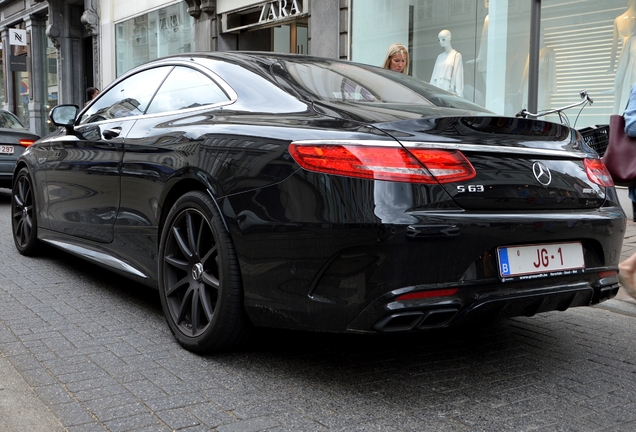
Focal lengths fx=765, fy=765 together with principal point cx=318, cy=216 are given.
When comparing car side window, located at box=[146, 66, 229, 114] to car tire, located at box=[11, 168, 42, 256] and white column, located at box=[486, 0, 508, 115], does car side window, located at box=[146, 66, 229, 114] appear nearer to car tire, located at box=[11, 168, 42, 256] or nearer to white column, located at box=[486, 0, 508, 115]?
car tire, located at box=[11, 168, 42, 256]

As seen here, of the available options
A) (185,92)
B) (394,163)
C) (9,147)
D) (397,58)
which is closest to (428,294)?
(394,163)

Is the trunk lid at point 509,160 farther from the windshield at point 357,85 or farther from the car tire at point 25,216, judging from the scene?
the car tire at point 25,216

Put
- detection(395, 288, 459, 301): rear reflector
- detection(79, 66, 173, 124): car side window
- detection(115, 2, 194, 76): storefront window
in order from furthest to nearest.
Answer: detection(115, 2, 194, 76): storefront window → detection(79, 66, 173, 124): car side window → detection(395, 288, 459, 301): rear reflector

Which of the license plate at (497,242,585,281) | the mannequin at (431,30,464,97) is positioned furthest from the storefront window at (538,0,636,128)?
the license plate at (497,242,585,281)

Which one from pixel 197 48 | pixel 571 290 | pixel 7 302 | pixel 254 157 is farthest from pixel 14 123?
pixel 571 290

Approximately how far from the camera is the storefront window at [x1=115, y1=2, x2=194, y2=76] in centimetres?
1825

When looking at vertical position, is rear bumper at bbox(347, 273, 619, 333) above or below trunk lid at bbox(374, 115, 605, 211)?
below

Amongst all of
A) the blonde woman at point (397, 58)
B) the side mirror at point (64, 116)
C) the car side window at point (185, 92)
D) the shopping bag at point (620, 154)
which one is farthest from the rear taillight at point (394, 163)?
the blonde woman at point (397, 58)

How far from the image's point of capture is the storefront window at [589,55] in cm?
926

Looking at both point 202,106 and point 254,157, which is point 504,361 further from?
point 202,106

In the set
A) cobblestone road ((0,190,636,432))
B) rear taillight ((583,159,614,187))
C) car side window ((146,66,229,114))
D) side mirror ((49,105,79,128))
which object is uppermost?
car side window ((146,66,229,114))

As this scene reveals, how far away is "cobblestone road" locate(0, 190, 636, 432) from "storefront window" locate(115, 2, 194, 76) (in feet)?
47.4

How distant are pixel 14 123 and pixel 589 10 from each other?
8.89m

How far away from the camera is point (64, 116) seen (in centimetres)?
558
